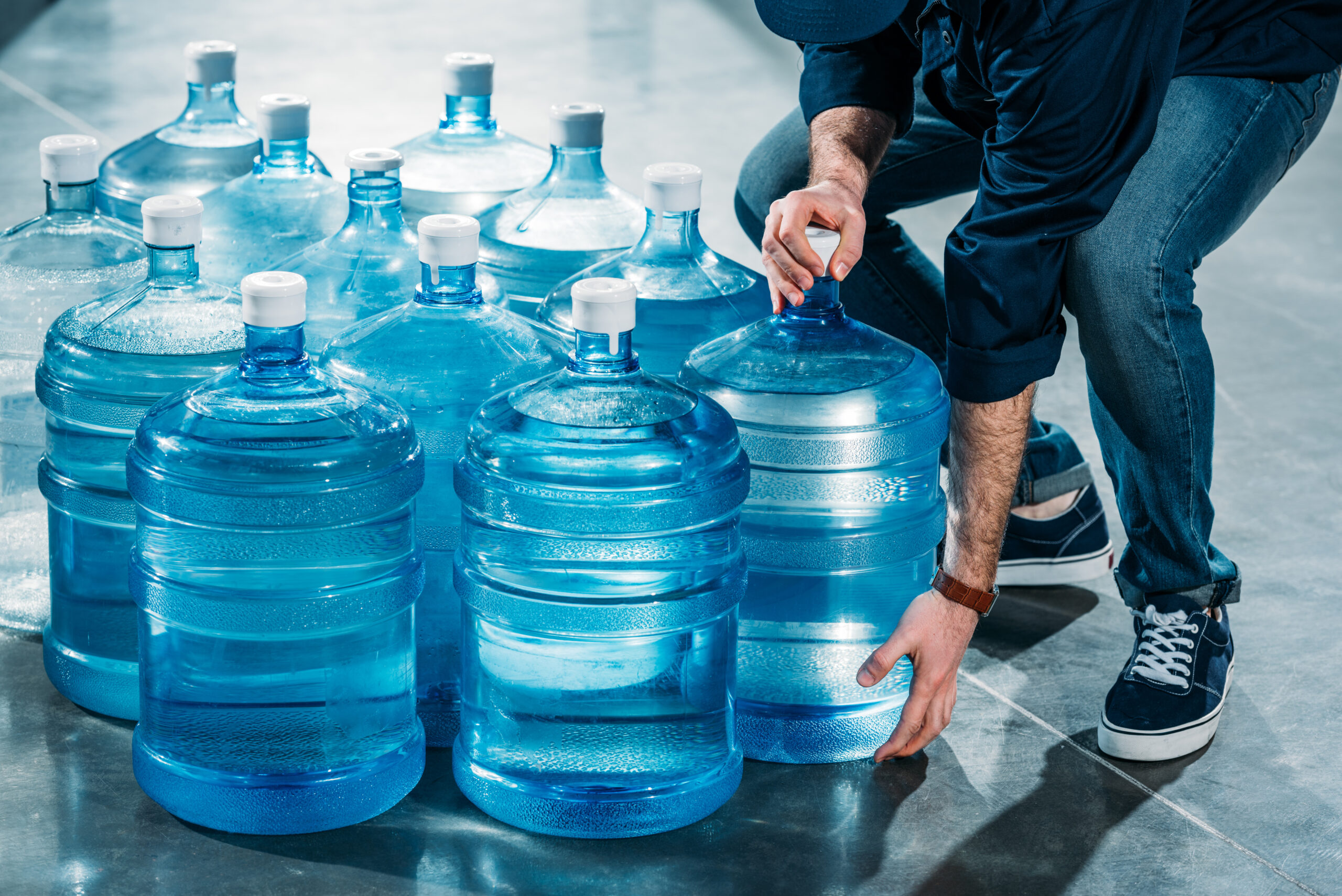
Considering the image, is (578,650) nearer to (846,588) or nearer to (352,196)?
(846,588)

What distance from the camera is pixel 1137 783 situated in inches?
73.7

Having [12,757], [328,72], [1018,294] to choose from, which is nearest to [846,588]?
[1018,294]

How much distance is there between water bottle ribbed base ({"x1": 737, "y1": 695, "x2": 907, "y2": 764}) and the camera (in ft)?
6.15

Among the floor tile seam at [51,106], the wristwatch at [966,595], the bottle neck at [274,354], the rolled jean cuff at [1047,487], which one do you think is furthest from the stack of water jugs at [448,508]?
the floor tile seam at [51,106]

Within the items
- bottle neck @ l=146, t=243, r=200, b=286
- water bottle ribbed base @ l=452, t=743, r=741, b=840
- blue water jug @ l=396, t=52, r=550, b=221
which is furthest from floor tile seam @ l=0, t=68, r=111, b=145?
water bottle ribbed base @ l=452, t=743, r=741, b=840

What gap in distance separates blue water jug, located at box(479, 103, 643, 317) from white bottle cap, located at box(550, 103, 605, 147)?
66 millimetres

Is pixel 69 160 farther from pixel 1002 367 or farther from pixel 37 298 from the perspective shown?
pixel 1002 367

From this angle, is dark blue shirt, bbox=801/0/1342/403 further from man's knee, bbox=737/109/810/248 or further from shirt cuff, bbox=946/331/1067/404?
man's knee, bbox=737/109/810/248

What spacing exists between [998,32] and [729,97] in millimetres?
3896

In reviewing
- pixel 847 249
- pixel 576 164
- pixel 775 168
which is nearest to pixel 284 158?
pixel 576 164

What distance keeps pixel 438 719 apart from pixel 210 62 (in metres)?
1.16

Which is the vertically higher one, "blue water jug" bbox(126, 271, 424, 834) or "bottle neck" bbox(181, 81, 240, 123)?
"bottle neck" bbox(181, 81, 240, 123)

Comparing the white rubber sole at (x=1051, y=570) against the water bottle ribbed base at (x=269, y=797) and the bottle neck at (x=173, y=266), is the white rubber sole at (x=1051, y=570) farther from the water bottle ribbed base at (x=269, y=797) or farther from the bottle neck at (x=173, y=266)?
the bottle neck at (x=173, y=266)

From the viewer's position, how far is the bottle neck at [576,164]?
7.36 ft
